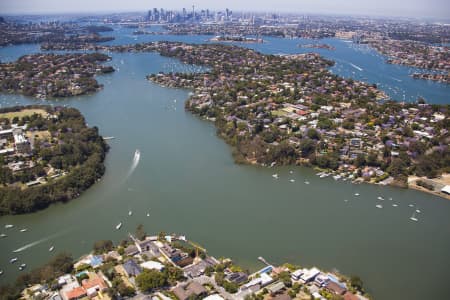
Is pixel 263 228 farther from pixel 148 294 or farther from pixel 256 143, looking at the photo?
pixel 256 143

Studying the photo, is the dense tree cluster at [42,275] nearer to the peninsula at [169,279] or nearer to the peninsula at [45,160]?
the peninsula at [169,279]

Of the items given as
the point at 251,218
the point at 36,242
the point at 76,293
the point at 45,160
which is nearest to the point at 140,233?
the point at 76,293

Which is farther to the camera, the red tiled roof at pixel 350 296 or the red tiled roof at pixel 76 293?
the red tiled roof at pixel 350 296

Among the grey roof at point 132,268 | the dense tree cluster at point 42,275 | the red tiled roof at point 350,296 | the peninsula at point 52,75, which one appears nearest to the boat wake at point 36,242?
the dense tree cluster at point 42,275

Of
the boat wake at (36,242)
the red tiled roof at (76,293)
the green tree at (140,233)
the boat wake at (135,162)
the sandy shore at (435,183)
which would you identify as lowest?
the boat wake at (36,242)

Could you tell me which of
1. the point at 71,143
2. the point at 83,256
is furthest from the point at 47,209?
the point at 71,143

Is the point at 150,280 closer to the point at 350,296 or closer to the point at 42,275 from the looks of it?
the point at 42,275

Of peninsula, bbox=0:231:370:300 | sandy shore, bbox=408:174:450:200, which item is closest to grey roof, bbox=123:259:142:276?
peninsula, bbox=0:231:370:300
